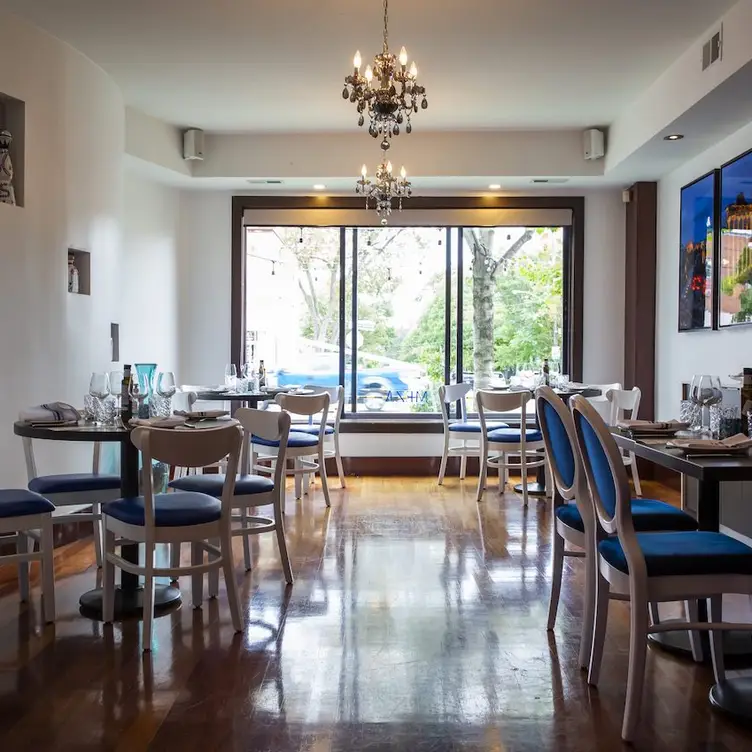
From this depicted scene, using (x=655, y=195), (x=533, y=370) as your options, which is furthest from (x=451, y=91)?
(x=533, y=370)

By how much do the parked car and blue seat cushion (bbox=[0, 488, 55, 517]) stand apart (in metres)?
4.79

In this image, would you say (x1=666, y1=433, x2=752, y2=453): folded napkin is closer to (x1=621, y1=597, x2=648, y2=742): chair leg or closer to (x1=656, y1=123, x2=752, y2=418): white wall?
(x1=621, y1=597, x2=648, y2=742): chair leg

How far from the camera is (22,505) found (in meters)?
3.46

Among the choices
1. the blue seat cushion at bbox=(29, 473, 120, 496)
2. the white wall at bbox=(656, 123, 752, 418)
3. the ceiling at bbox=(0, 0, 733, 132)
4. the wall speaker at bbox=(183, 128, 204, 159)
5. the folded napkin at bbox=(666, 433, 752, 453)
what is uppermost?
the ceiling at bbox=(0, 0, 733, 132)

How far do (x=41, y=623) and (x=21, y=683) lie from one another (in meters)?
0.66

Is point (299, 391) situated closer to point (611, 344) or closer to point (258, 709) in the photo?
point (611, 344)

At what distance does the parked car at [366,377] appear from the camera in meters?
8.31

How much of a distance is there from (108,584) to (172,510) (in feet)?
1.75

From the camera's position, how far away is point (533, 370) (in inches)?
324

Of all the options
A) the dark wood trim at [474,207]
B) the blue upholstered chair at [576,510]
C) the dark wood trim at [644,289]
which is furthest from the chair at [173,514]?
the dark wood trim at [644,289]

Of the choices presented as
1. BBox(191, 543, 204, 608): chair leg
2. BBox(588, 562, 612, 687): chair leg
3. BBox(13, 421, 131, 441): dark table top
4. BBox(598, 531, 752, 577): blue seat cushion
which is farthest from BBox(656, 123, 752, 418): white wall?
BBox(13, 421, 131, 441): dark table top

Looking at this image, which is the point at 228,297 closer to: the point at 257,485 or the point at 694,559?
the point at 257,485

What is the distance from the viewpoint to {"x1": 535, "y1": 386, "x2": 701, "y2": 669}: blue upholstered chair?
9.81 ft

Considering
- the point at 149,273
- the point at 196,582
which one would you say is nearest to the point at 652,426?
the point at 196,582
